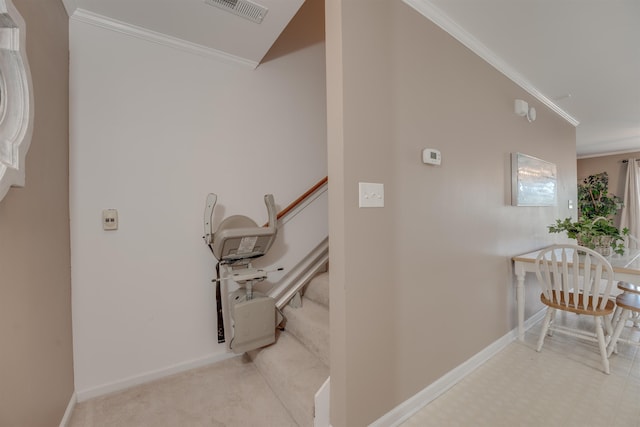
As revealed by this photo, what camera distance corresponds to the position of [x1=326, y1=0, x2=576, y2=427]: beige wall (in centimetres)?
122

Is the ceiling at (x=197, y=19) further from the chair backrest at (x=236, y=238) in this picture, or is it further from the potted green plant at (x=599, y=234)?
the potted green plant at (x=599, y=234)

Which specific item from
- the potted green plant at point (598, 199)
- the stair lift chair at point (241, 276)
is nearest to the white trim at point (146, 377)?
the stair lift chair at point (241, 276)

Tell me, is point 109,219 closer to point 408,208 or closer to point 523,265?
point 408,208

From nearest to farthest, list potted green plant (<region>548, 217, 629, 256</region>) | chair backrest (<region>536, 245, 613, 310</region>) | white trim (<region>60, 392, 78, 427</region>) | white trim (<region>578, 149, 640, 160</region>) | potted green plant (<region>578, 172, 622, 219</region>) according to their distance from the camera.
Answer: white trim (<region>60, 392, 78, 427</region>)
chair backrest (<region>536, 245, 613, 310</region>)
potted green plant (<region>548, 217, 629, 256</region>)
potted green plant (<region>578, 172, 622, 219</region>)
white trim (<region>578, 149, 640, 160</region>)

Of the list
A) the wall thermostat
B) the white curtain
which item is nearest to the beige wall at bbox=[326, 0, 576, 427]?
the wall thermostat

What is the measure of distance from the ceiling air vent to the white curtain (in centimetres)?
758

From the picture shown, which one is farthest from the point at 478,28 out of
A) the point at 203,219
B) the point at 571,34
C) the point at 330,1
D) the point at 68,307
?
the point at 68,307

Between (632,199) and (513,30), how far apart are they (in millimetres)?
6133

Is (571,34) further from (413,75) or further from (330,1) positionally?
(330,1)

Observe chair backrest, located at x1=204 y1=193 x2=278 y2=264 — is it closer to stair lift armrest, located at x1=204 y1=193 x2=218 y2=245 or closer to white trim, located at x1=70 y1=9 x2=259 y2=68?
stair lift armrest, located at x1=204 y1=193 x2=218 y2=245

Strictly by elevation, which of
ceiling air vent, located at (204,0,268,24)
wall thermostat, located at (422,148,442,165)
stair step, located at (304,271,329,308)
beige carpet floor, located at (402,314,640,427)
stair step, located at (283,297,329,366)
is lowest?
beige carpet floor, located at (402,314,640,427)

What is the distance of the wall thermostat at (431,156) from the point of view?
154cm

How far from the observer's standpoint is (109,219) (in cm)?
165

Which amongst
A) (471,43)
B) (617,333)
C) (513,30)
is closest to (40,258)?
(471,43)
